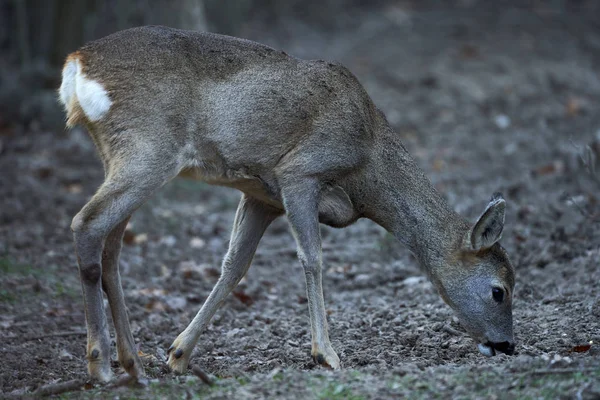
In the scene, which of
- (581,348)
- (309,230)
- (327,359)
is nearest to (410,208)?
(309,230)

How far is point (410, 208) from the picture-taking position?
6.75m

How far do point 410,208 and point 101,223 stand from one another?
7.13 feet

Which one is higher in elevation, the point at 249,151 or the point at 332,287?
the point at 249,151

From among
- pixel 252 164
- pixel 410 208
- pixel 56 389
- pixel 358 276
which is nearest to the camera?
pixel 56 389

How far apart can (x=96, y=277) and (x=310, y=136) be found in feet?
5.64

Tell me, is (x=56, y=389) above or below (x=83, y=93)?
below

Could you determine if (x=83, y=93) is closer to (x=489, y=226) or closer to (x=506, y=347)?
(x=489, y=226)

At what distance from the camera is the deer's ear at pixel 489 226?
20.8 ft

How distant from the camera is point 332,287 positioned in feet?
29.6

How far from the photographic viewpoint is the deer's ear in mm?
6328

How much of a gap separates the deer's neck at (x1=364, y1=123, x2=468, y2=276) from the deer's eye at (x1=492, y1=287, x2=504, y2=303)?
1.35ft

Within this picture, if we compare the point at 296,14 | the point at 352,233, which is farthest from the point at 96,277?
the point at 296,14

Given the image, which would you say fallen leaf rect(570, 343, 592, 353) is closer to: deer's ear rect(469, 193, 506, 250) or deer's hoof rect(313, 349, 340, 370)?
deer's ear rect(469, 193, 506, 250)

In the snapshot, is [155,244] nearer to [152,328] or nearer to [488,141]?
[152,328]
